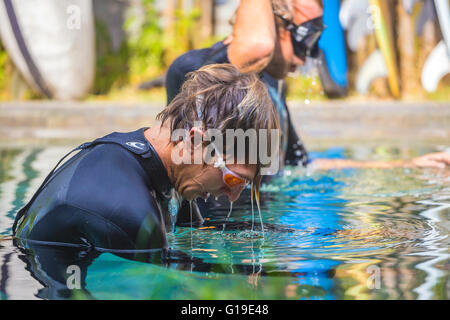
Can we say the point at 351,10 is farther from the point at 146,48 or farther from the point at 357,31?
the point at 146,48

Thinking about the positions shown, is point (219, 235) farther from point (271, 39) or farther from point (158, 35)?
point (158, 35)

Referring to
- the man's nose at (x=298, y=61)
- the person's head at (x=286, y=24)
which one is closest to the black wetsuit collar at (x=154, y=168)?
the person's head at (x=286, y=24)

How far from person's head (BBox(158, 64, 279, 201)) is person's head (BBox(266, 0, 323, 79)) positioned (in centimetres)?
121

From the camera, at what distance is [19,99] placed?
7949 millimetres

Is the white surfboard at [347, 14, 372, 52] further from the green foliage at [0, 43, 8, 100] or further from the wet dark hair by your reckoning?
the wet dark hair

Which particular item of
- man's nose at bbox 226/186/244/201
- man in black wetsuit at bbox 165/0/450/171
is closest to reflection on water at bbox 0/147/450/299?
man's nose at bbox 226/186/244/201

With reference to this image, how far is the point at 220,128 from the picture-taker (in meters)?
2.15

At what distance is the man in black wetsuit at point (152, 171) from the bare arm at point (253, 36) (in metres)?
0.80

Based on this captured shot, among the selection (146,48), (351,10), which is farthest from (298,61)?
(146,48)

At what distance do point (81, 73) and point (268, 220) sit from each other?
529cm

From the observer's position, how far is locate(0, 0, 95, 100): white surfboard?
7469mm

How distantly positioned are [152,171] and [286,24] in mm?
1426

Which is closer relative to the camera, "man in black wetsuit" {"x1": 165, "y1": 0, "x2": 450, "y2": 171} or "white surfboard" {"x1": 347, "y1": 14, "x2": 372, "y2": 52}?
"man in black wetsuit" {"x1": 165, "y1": 0, "x2": 450, "y2": 171}

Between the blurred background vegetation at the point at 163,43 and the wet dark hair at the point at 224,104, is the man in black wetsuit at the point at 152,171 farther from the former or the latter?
the blurred background vegetation at the point at 163,43
